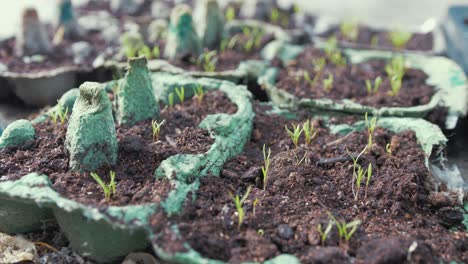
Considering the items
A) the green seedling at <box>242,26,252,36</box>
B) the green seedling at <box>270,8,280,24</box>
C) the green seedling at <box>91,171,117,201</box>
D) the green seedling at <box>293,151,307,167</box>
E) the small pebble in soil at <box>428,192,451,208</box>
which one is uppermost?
the green seedling at <box>270,8,280,24</box>

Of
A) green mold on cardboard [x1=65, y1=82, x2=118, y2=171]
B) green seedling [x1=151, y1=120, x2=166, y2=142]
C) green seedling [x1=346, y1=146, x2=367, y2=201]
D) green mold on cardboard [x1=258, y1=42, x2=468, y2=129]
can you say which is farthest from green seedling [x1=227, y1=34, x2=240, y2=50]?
green mold on cardboard [x1=65, y1=82, x2=118, y2=171]

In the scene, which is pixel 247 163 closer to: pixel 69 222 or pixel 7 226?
pixel 69 222

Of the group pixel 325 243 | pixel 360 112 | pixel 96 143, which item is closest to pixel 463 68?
pixel 360 112

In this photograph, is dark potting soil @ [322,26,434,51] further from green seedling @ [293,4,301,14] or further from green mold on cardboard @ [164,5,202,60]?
green mold on cardboard @ [164,5,202,60]

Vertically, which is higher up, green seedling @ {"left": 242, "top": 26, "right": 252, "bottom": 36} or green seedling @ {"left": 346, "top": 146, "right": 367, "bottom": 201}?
green seedling @ {"left": 242, "top": 26, "right": 252, "bottom": 36}

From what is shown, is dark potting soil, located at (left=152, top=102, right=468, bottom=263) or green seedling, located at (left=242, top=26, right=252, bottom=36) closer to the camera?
dark potting soil, located at (left=152, top=102, right=468, bottom=263)

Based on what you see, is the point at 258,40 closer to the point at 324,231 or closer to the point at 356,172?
the point at 356,172

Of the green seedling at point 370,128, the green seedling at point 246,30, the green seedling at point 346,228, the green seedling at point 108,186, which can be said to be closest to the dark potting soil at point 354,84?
the green seedling at point 370,128

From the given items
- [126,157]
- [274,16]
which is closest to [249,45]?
[274,16]
